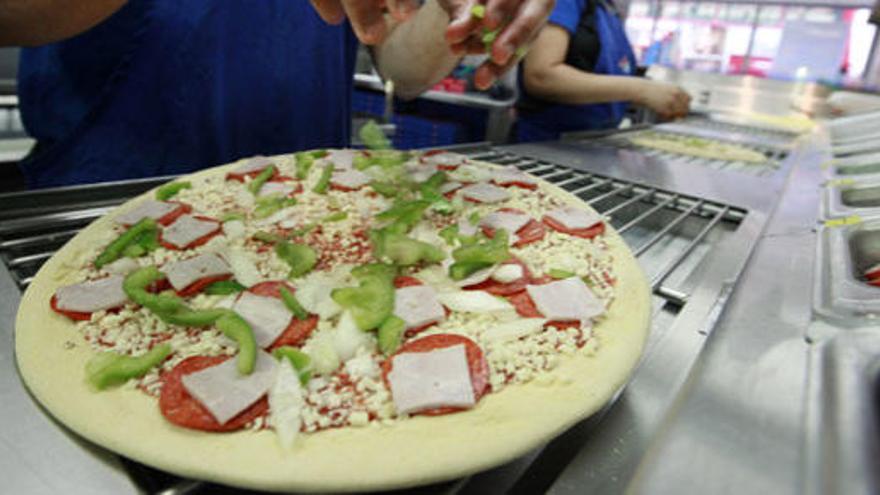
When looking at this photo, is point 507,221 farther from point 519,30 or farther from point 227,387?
point 227,387

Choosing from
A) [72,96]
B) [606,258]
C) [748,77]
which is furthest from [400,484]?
[748,77]

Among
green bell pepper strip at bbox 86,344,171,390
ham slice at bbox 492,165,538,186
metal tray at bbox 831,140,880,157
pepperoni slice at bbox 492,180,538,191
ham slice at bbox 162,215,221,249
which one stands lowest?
green bell pepper strip at bbox 86,344,171,390

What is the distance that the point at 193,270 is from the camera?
84 cm

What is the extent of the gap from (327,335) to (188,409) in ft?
0.68

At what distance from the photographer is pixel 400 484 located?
526 millimetres

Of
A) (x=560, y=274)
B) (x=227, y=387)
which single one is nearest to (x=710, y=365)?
(x=560, y=274)

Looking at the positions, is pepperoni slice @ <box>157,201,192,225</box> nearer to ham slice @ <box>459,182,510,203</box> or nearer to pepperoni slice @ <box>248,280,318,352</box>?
pepperoni slice @ <box>248,280,318,352</box>

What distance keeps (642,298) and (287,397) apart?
0.58 m

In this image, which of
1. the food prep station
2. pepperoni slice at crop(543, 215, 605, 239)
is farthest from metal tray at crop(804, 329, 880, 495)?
pepperoni slice at crop(543, 215, 605, 239)

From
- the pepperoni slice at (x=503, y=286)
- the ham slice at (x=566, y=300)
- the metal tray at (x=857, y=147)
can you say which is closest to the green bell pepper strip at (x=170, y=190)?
the pepperoni slice at (x=503, y=286)

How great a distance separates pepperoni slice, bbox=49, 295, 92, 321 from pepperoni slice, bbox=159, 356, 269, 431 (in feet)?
0.69

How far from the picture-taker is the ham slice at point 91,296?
0.76 m

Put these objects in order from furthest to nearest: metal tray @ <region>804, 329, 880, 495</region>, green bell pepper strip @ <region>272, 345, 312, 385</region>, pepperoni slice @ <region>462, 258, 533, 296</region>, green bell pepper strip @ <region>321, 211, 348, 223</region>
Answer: green bell pepper strip @ <region>321, 211, 348, 223</region> < pepperoni slice @ <region>462, 258, 533, 296</region> < green bell pepper strip @ <region>272, 345, 312, 385</region> < metal tray @ <region>804, 329, 880, 495</region>

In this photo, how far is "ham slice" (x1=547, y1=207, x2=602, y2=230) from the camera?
1.10m
